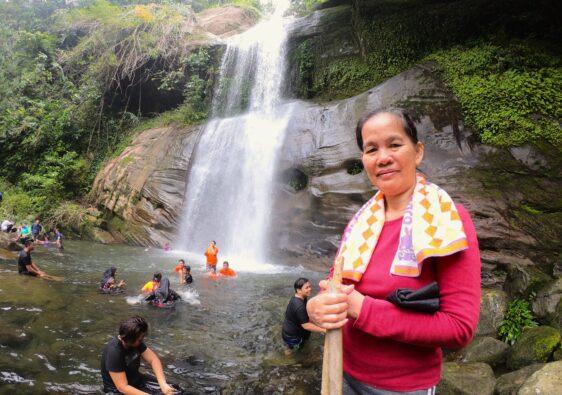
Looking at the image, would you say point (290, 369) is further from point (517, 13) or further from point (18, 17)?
point (18, 17)

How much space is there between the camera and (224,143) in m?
15.1

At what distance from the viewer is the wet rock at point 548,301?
513 centimetres

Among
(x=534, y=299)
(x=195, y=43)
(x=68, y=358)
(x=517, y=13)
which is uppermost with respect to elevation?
(x=195, y=43)

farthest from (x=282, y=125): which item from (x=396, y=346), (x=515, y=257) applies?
(x=396, y=346)

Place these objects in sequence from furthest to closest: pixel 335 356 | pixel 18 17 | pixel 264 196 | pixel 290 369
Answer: pixel 18 17 → pixel 264 196 → pixel 290 369 → pixel 335 356

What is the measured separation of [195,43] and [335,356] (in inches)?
805

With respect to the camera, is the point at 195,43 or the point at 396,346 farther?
the point at 195,43

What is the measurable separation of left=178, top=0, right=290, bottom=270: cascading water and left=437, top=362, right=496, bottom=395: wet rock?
26.0 ft

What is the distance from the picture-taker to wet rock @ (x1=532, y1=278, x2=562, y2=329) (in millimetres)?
5133

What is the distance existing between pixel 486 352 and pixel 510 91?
21.7 ft

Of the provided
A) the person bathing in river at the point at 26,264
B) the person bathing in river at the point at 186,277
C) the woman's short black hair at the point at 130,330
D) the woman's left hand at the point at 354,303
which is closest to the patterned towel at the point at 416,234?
the woman's left hand at the point at 354,303

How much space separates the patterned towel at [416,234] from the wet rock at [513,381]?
345 cm


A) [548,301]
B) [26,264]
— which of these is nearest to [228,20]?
[26,264]

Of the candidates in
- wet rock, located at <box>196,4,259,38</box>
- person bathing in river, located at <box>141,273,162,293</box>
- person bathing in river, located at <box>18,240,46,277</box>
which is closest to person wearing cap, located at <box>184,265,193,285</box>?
person bathing in river, located at <box>141,273,162,293</box>
